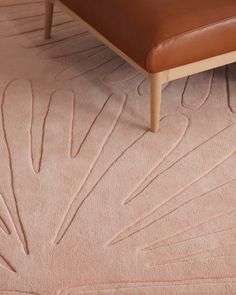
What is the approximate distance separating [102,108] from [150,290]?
40.5 inches

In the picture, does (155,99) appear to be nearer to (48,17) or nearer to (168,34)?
(168,34)

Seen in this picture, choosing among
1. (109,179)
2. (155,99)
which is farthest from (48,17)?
(109,179)

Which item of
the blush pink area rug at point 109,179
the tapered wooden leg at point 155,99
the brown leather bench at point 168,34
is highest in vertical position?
the brown leather bench at point 168,34

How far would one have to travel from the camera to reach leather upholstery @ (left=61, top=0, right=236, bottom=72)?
1954mm

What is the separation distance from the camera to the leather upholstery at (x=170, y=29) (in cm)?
195

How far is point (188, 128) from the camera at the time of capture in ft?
7.30

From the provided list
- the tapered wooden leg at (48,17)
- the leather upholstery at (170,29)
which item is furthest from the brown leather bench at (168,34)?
the tapered wooden leg at (48,17)

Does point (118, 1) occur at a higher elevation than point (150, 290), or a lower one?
higher

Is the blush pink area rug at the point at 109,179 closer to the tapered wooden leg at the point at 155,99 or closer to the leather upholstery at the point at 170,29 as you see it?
the tapered wooden leg at the point at 155,99

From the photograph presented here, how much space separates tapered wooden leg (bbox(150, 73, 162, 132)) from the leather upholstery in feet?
0.20

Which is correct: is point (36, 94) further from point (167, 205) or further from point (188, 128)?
point (167, 205)

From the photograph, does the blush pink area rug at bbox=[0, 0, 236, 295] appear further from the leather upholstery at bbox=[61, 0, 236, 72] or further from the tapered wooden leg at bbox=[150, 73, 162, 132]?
the leather upholstery at bbox=[61, 0, 236, 72]

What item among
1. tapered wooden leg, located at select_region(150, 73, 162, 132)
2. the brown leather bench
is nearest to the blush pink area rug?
tapered wooden leg, located at select_region(150, 73, 162, 132)

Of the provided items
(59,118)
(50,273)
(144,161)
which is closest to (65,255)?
(50,273)
